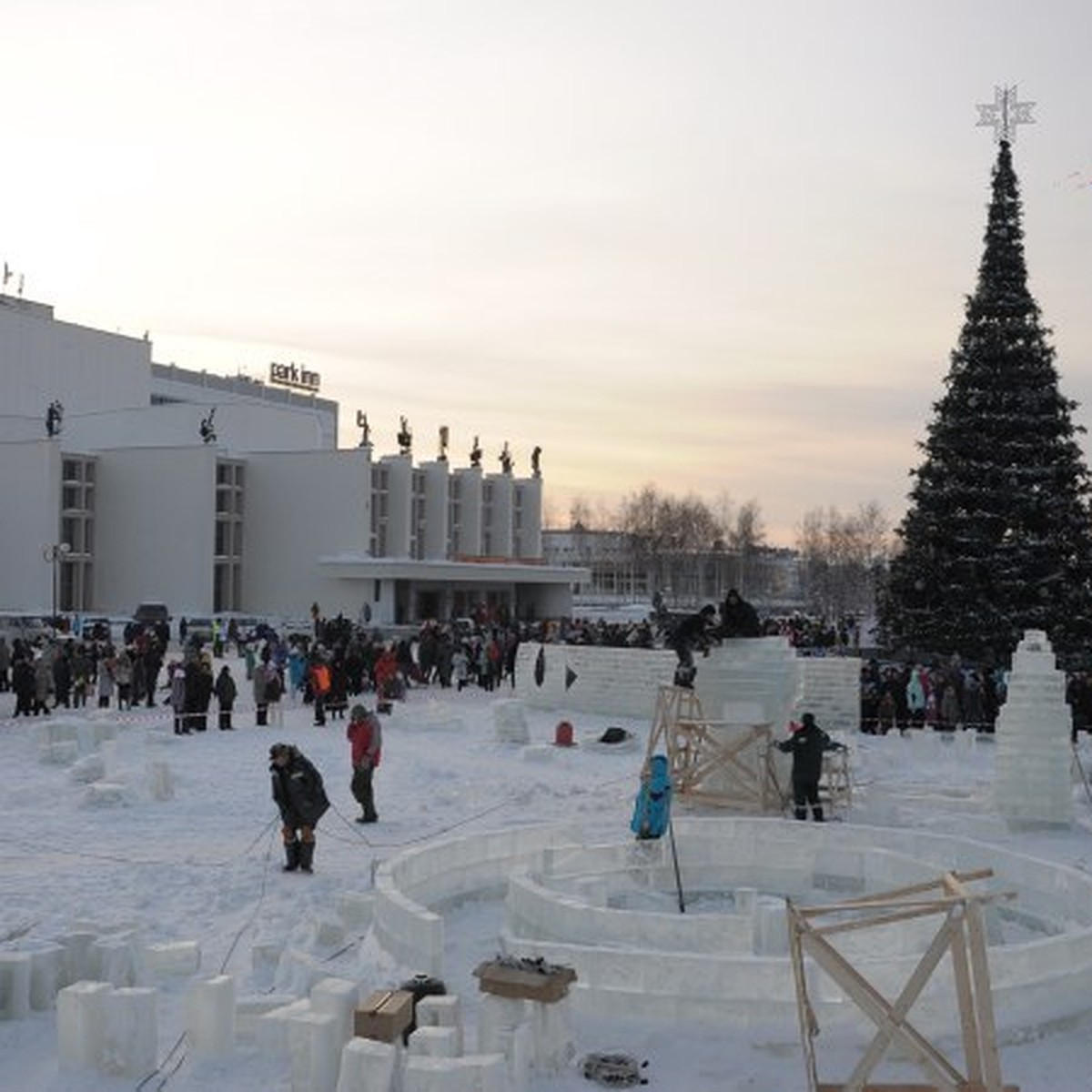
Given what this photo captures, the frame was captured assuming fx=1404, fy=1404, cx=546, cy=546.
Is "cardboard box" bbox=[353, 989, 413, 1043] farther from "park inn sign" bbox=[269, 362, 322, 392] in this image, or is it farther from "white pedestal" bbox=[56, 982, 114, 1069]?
"park inn sign" bbox=[269, 362, 322, 392]

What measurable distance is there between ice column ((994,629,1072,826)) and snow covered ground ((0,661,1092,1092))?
0.37 meters

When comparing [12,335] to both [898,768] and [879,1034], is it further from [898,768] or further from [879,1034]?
[879,1034]

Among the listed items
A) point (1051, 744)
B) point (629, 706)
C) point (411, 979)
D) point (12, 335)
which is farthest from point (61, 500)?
point (411, 979)

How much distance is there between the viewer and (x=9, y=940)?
9469 mm

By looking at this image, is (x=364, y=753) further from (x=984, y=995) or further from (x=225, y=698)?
(x=984, y=995)

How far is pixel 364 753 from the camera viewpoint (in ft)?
46.2

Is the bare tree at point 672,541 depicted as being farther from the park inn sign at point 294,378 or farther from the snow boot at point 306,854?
the snow boot at point 306,854

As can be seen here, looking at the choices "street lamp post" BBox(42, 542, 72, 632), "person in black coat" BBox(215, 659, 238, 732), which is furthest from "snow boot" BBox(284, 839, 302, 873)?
"street lamp post" BBox(42, 542, 72, 632)

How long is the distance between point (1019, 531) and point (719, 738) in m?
15.6

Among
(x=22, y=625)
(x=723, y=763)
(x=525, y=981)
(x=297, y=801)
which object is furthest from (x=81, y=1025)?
(x=22, y=625)

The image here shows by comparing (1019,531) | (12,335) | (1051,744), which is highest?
(12,335)

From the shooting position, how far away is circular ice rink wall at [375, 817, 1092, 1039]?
820 cm

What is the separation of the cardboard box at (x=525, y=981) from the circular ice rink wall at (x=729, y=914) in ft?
3.20

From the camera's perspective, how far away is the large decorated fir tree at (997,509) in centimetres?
2806
